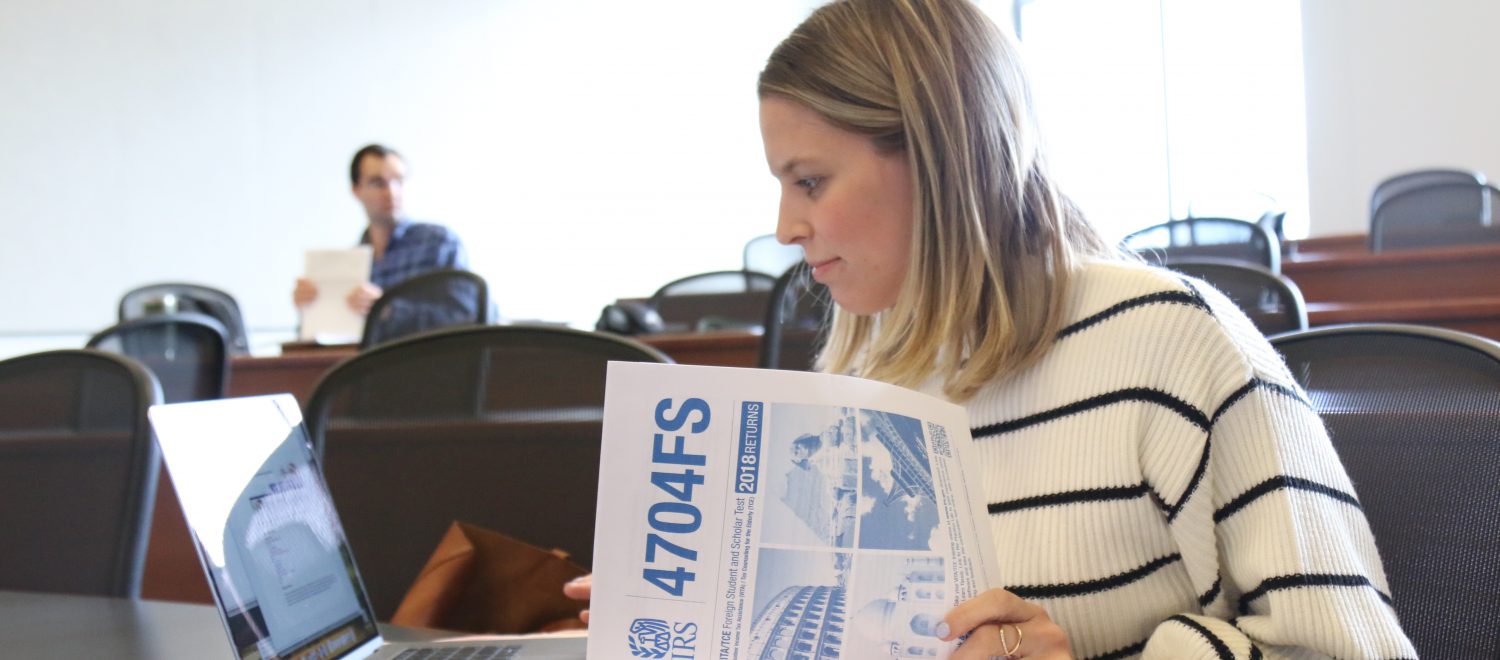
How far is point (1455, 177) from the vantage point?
525 cm

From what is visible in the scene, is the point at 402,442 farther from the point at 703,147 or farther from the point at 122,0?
the point at 703,147

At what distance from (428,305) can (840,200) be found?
2.20 m

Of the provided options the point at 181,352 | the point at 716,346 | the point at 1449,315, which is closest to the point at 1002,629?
the point at 1449,315

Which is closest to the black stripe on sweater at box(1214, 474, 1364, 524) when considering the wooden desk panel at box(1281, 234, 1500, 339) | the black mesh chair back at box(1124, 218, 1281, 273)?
the wooden desk panel at box(1281, 234, 1500, 339)

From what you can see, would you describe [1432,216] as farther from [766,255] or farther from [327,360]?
[327,360]

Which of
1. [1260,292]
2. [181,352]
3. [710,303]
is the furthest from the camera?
[710,303]

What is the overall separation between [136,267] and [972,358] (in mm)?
5381

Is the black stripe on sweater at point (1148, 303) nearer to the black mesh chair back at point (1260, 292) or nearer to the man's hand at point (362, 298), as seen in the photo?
the black mesh chair back at point (1260, 292)

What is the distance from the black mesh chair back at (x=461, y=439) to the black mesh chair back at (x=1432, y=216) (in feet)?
12.8

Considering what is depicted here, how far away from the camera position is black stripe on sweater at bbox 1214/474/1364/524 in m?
0.75

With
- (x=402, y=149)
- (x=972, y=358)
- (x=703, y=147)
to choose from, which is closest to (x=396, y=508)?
(x=972, y=358)

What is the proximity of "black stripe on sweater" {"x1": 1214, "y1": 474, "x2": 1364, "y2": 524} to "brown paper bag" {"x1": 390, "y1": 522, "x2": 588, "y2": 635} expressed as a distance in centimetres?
53

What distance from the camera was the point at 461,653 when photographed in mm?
851

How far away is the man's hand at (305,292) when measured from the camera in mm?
3584
